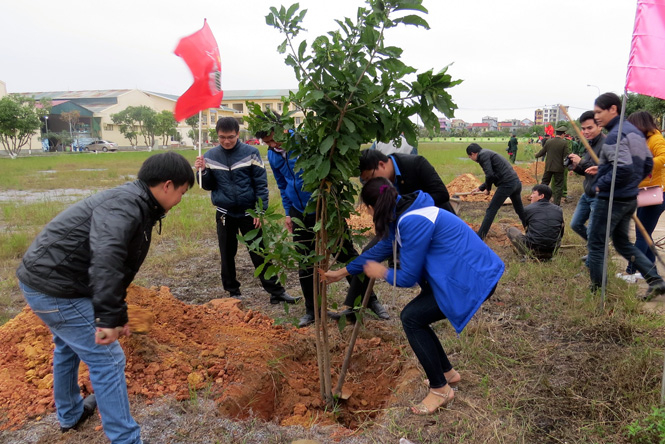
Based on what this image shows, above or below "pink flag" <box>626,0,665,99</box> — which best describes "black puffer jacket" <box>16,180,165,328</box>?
below

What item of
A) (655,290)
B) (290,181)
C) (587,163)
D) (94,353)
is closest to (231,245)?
(290,181)

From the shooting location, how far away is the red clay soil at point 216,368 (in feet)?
9.39

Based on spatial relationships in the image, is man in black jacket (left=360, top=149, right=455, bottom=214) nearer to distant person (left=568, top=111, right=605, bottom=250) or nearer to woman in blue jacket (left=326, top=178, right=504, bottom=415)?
woman in blue jacket (left=326, top=178, right=504, bottom=415)

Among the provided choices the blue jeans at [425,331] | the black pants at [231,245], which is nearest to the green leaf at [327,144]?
the blue jeans at [425,331]

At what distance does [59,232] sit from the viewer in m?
2.10

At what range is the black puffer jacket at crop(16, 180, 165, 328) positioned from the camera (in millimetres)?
1960

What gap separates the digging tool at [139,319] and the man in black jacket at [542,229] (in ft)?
14.6

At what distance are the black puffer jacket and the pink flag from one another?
3.28 m

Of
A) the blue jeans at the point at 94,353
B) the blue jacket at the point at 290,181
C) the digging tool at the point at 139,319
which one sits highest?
the blue jacket at the point at 290,181

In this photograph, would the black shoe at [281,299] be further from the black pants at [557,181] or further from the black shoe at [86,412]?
the black pants at [557,181]

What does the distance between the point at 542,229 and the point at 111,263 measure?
5.07 metres

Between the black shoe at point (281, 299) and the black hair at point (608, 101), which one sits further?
the black shoe at point (281, 299)

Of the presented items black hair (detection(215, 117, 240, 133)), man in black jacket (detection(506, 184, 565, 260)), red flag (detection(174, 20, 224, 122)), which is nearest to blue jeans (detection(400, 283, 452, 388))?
red flag (detection(174, 20, 224, 122))

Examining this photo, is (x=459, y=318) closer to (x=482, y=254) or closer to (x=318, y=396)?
(x=482, y=254)
